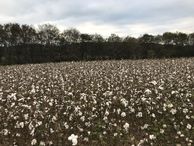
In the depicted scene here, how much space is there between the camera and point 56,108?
48.1 feet

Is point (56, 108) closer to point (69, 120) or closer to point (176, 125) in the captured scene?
point (69, 120)

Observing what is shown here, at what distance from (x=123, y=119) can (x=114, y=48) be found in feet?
170

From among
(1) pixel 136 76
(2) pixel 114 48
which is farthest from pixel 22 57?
(1) pixel 136 76

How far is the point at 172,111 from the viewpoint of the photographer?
1298 cm

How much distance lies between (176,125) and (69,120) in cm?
305

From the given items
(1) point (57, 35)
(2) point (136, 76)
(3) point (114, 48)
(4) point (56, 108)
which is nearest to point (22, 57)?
(3) point (114, 48)

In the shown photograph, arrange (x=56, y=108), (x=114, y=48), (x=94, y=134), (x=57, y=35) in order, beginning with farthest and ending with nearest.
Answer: (x=57, y=35)
(x=114, y=48)
(x=56, y=108)
(x=94, y=134)

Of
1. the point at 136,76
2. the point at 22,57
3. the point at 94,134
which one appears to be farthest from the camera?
the point at 22,57

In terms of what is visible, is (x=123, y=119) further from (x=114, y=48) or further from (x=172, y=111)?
(x=114, y=48)

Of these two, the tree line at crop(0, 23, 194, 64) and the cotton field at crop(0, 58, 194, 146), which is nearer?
A: the cotton field at crop(0, 58, 194, 146)

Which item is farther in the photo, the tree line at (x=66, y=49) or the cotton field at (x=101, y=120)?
the tree line at (x=66, y=49)

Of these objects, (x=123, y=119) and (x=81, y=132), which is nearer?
(x=81, y=132)

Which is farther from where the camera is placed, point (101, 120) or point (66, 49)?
point (66, 49)

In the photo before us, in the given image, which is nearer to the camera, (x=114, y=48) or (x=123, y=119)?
(x=123, y=119)
